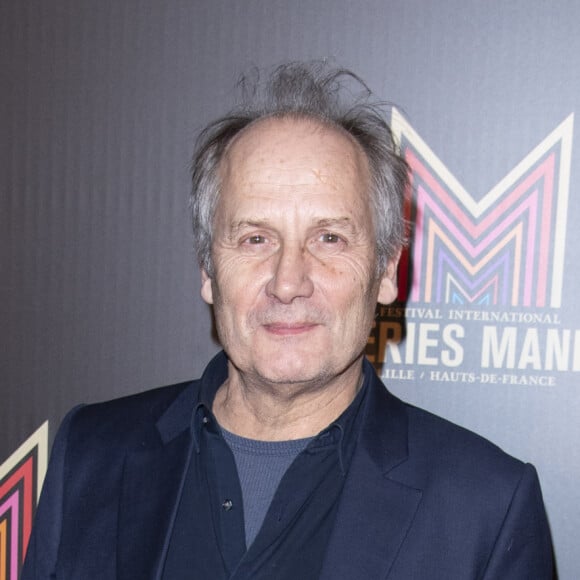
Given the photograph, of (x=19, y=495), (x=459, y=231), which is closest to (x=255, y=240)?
(x=459, y=231)

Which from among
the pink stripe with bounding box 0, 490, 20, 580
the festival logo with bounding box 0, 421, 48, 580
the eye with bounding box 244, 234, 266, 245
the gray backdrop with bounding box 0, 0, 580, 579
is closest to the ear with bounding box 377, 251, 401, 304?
the eye with bounding box 244, 234, 266, 245

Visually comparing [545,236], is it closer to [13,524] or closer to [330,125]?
[330,125]

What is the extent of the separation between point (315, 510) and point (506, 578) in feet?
0.92

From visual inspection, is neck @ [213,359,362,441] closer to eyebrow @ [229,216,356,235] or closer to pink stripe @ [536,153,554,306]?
eyebrow @ [229,216,356,235]

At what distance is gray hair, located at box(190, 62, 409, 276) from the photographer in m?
1.32

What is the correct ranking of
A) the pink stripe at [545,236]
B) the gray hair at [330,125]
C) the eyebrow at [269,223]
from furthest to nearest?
the pink stripe at [545,236]
the gray hair at [330,125]
the eyebrow at [269,223]

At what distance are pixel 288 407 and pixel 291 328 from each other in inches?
6.1

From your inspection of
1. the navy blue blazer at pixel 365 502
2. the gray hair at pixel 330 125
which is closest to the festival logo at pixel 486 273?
the gray hair at pixel 330 125

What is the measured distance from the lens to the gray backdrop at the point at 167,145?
1.59 m

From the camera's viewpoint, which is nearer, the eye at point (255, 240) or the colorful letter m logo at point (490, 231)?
the eye at point (255, 240)

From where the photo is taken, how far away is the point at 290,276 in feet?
3.78

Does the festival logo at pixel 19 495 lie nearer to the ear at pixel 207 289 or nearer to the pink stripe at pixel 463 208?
the ear at pixel 207 289

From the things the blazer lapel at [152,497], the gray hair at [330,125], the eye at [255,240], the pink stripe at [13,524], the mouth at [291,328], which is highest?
the gray hair at [330,125]

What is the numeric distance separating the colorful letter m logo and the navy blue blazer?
0.39 m
